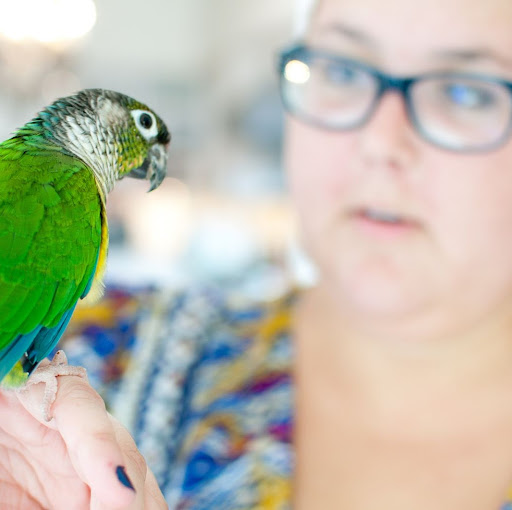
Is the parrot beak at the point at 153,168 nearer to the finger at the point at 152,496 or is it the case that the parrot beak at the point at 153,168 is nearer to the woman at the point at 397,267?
the finger at the point at 152,496

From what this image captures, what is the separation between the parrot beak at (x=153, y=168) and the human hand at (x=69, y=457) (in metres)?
0.08

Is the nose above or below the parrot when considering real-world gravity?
above

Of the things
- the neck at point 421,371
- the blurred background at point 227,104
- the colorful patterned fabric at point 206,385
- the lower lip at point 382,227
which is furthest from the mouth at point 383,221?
the blurred background at point 227,104

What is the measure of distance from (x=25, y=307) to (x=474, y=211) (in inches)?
21.8

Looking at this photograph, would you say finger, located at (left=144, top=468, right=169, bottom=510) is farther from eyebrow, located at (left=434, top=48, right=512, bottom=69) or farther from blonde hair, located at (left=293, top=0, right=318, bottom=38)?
blonde hair, located at (left=293, top=0, right=318, bottom=38)

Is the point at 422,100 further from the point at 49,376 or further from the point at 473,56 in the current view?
the point at 49,376

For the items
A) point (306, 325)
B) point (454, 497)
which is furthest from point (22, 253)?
point (306, 325)

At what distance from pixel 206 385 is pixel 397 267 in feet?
1.10

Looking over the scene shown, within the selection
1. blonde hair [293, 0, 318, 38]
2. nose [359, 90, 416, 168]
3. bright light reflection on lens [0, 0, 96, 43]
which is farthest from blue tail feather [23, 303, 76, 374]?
blonde hair [293, 0, 318, 38]

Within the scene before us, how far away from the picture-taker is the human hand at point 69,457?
17 cm

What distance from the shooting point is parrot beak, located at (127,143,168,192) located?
0.22 meters

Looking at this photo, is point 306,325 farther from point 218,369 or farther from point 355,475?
point 355,475

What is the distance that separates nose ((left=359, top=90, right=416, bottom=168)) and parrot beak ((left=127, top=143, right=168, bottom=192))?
1.39 feet

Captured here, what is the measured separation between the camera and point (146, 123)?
8.0 inches
